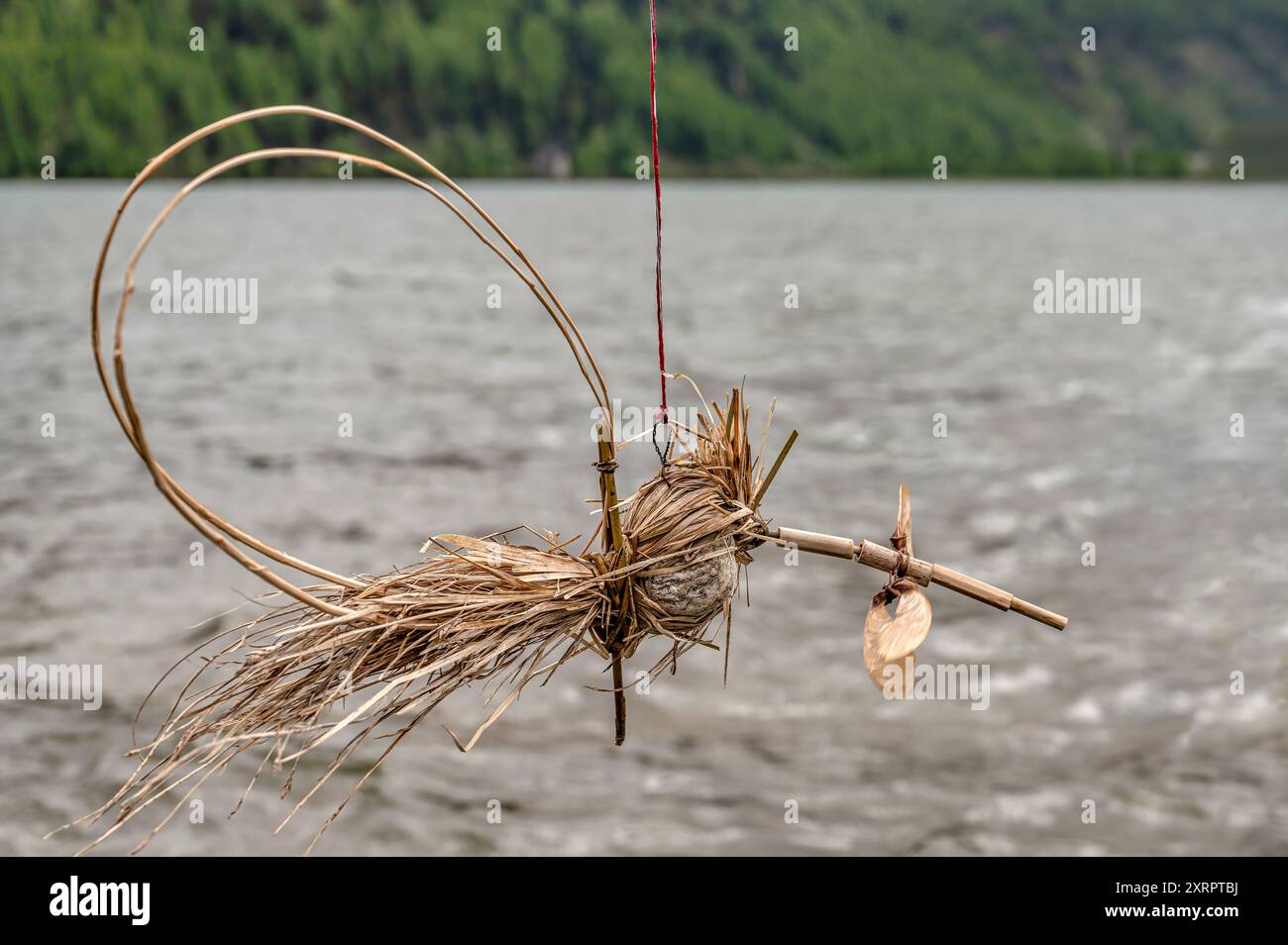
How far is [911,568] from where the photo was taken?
7.78ft

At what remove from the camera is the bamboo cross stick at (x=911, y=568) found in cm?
207

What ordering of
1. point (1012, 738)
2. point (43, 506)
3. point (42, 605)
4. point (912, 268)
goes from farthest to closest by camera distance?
1. point (912, 268)
2. point (43, 506)
3. point (42, 605)
4. point (1012, 738)

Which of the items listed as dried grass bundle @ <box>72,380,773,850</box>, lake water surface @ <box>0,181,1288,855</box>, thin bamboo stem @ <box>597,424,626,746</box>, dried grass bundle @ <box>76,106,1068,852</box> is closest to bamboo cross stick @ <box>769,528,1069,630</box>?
dried grass bundle @ <box>76,106,1068,852</box>

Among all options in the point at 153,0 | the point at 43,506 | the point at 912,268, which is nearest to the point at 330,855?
the point at 43,506

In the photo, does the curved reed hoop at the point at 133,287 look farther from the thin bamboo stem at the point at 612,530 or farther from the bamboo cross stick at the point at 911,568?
the bamboo cross stick at the point at 911,568

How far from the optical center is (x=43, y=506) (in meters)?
18.8

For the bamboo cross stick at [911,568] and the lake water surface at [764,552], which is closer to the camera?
the bamboo cross stick at [911,568]

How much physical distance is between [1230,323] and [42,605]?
43.5m

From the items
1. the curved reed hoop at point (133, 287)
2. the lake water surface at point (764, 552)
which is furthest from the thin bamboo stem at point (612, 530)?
the lake water surface at point (764, 552)

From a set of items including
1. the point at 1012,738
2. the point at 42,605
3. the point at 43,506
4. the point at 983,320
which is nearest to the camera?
the point at 1012,738

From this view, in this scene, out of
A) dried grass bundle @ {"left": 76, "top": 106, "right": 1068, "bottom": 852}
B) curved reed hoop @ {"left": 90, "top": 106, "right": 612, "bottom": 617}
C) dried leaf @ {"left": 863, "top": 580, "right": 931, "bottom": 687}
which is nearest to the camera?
curved reed hoop @ {"left": 90, "top": 106, "right": 612, "bottom": 617}

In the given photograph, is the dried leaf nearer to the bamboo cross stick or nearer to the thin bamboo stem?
the bamboo cross stick

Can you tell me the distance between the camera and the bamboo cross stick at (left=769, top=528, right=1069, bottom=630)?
2066 millimetres

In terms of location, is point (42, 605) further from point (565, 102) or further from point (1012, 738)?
point (565, 102)
